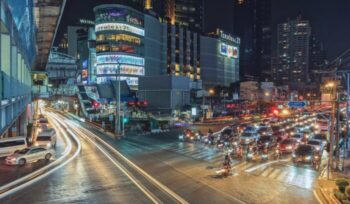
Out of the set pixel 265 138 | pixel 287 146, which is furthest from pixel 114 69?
pixel 287 146

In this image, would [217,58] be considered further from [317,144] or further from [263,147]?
[317,144]

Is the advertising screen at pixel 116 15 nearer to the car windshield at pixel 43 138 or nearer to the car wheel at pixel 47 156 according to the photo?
the car windshield at pixel 43 138

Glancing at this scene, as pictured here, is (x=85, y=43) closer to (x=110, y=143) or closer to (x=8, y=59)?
(x=110, y=143)

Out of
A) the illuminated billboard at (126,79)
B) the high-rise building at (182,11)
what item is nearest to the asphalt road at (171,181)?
the illuminated billboard at (126,79)

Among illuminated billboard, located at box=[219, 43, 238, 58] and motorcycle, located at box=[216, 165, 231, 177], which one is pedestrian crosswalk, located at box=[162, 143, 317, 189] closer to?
motorcycle, located at box=[216, 165, 231, 177]

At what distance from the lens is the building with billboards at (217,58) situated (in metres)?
171

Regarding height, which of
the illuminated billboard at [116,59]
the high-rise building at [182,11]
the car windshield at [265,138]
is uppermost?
the high-rise building at [182,11]

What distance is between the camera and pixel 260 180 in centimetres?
2397

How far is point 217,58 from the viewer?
176 m

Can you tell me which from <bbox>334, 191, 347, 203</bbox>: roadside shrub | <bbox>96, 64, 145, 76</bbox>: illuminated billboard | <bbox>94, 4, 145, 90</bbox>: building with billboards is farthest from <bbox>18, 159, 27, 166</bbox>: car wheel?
<bbox>96, 64, 145, 76</bbox>: illuminated billboard

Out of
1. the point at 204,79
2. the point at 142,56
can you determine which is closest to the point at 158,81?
the point at 142,56

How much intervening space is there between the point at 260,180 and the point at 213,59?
15284 cm

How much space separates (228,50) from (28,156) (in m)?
158

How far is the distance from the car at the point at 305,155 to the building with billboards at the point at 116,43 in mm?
92321
